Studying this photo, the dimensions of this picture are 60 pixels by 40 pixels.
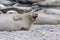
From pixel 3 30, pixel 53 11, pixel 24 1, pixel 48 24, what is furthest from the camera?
pixel 24 1

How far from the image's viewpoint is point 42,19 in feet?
8.13

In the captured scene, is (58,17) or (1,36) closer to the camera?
(1,36)

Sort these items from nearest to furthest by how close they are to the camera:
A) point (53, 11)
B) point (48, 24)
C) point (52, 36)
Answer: point (52, 36), point (48, 24), point (53, 11)

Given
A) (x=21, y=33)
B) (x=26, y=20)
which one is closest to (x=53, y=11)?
(x=26, y=20)

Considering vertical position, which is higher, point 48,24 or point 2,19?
point 2,19

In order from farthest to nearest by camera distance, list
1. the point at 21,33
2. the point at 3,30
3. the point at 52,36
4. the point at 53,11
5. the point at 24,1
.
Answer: the point at 24,1 < the point at 53,11 < the point at 3,30 < the point at 21,33 < the point at 52,36

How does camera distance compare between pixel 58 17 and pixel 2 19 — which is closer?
pixel 2 19

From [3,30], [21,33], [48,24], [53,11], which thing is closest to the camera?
[21,33]

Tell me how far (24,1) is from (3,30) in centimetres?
212

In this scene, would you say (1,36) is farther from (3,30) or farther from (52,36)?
(52,36)

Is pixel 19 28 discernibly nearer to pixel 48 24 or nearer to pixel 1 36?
pixel 1 36

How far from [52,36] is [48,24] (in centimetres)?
66

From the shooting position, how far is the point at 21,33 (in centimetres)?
191

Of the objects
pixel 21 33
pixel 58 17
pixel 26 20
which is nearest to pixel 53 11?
pixel 58 17
